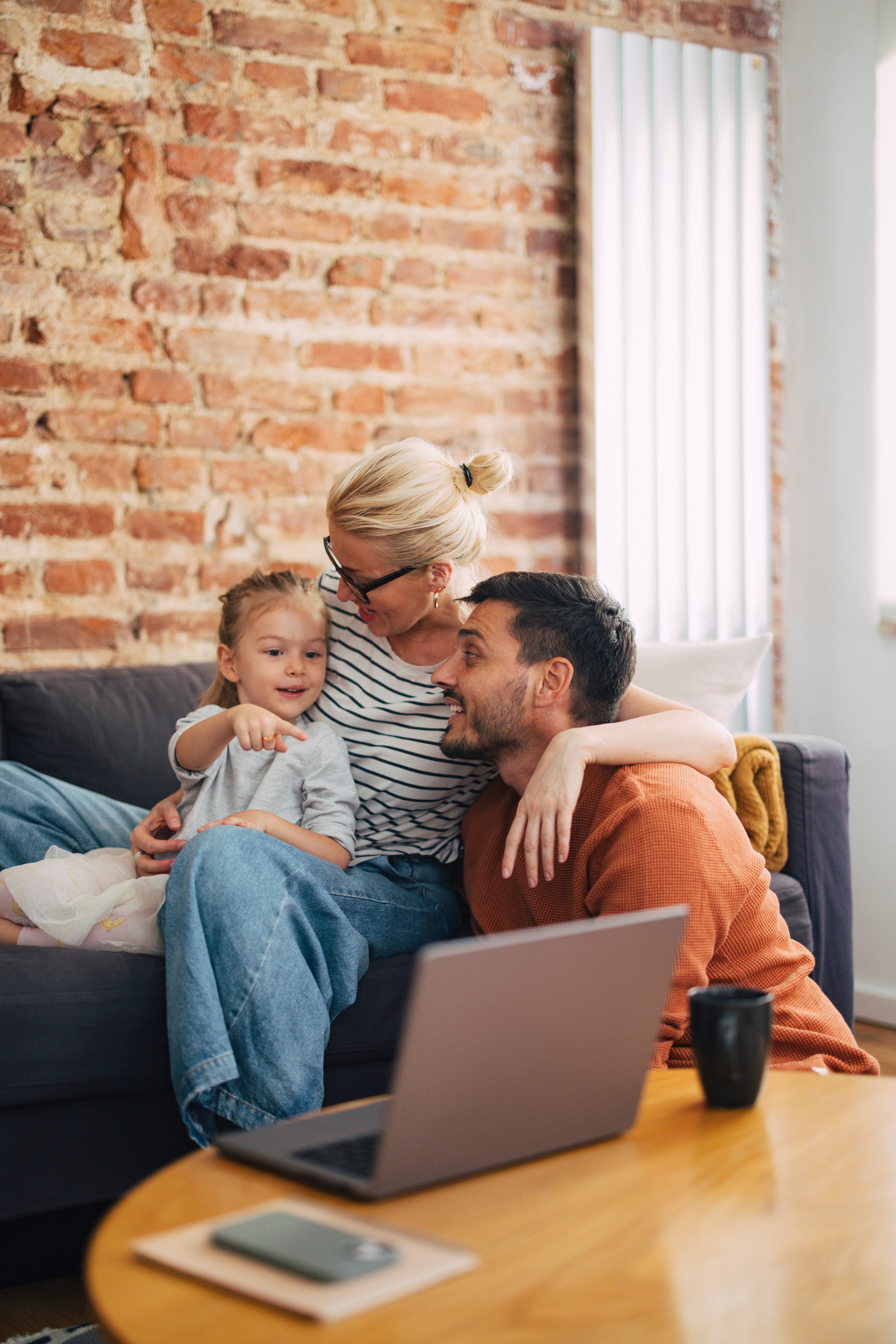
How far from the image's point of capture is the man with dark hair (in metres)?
1.26

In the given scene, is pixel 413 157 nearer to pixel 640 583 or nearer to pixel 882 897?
pixel 640 583

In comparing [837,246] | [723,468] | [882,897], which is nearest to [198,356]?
[723,468]

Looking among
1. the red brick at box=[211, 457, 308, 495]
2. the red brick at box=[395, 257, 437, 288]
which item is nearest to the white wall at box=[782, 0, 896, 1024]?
the red brick at box=[395, 257, 437, 288]

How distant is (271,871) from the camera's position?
5.00 ft

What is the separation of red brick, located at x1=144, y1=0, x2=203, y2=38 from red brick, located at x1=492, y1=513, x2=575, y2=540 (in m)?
1.17

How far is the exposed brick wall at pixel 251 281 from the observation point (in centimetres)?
240

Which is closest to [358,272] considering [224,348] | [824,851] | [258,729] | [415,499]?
[224,348]

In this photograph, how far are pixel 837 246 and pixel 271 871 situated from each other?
2151 millimetres

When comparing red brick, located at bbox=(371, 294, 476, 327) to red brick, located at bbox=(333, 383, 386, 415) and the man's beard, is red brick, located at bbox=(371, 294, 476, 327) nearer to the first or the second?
red brick, located at bbox=(333, 383, 386, 415)

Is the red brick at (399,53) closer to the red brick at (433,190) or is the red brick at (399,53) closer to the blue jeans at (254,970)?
the red brick at (433,190)

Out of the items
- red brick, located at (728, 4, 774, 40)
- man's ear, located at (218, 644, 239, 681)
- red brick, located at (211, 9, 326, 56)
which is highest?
red brick, located at (728, 4, 774, 40)

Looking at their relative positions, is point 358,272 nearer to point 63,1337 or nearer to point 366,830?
point 366,830

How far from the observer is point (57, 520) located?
242cm

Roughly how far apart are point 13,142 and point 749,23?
1.80m
